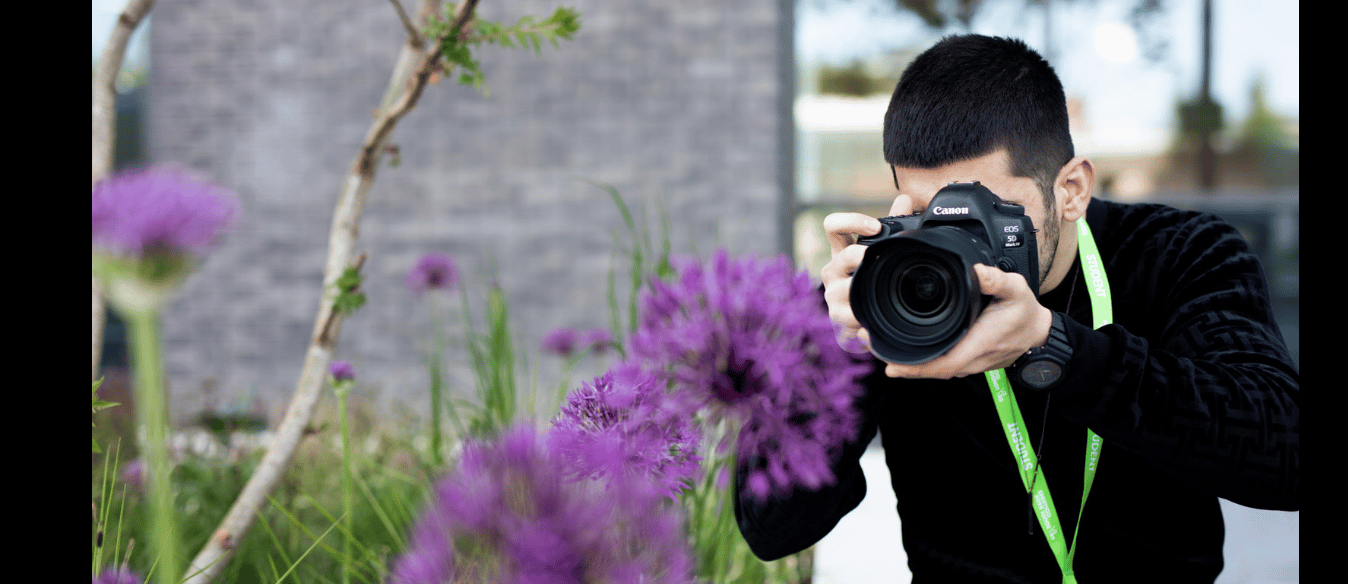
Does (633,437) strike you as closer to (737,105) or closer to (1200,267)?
(1200,267)

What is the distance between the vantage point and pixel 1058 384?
0.83 meters

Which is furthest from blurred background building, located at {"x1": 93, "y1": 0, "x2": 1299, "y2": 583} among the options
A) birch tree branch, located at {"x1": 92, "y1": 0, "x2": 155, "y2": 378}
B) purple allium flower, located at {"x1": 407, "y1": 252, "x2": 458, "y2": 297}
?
birch tree branch, located at {"x1": 92, "y1": 0, "x2": 155, "y2": 378}

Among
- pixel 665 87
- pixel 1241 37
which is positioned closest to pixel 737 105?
pixel 665 87

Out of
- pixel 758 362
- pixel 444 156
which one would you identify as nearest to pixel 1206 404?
pixel 758 362

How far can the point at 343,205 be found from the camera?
134 cm

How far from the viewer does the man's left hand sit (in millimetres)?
756

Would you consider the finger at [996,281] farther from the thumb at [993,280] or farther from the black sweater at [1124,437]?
the black sweater at [1124,437]

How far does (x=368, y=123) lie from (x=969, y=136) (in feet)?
11.7

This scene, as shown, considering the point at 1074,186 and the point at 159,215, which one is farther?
the point at 1074,186

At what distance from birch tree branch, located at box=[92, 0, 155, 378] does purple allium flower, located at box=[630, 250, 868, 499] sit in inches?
32.5

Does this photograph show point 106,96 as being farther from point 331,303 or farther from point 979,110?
point 979,110

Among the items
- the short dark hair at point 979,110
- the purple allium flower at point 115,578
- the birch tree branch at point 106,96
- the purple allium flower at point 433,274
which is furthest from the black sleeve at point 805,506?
the purple allium flower at point 433,274

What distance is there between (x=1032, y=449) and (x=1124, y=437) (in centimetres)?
30

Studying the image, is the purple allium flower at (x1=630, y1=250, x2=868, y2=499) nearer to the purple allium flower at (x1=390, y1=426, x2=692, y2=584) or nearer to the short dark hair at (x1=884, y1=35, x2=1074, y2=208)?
the purple allium flower at (x1=390, y1=426, x2=692, y2=584)
